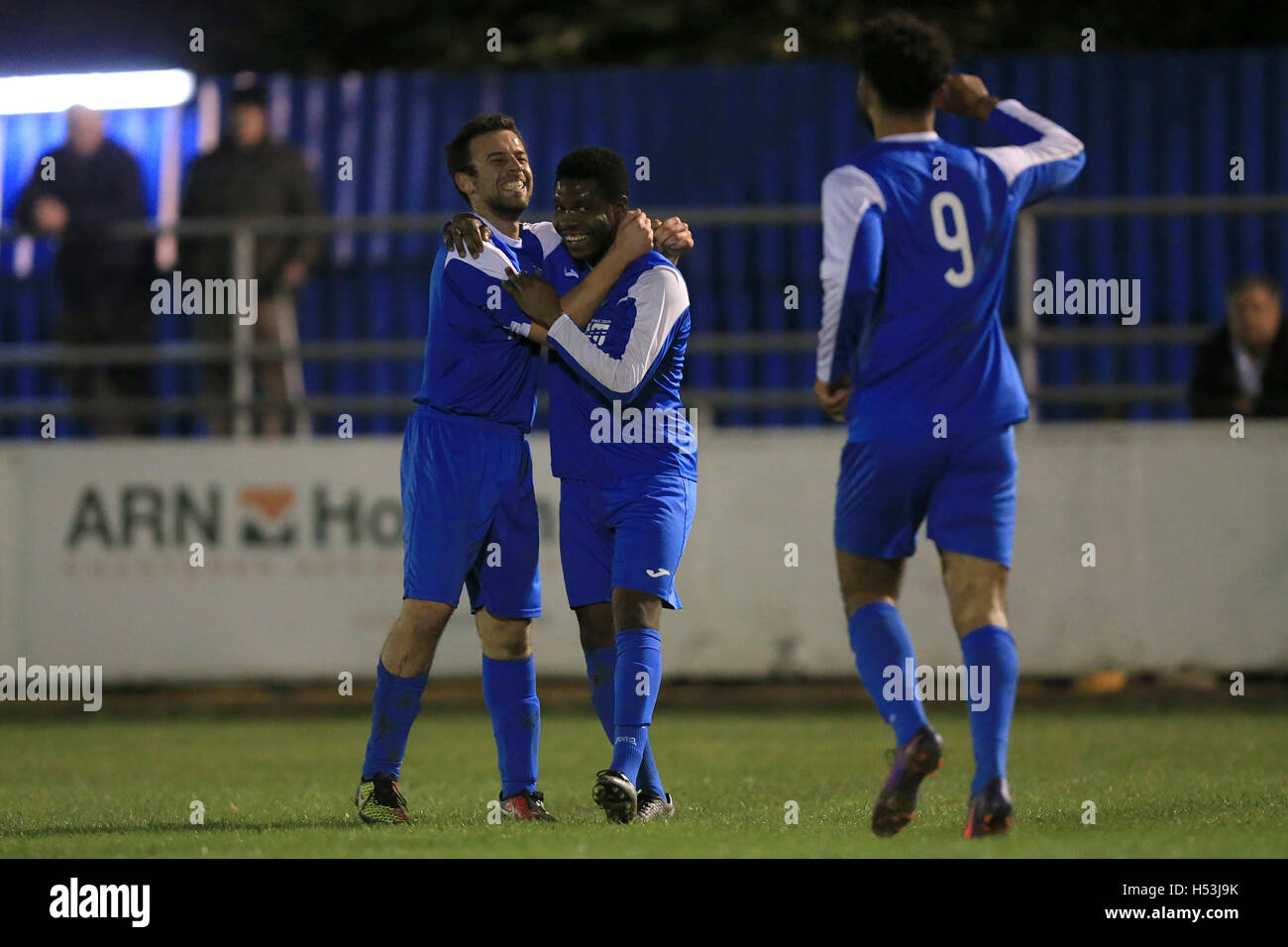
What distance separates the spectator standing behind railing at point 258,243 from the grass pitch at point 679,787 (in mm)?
2278

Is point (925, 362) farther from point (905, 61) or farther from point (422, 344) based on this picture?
point (422, 344)

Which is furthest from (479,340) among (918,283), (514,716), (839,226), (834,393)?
(918,283)

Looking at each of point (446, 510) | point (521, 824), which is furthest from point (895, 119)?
point (521, 824)

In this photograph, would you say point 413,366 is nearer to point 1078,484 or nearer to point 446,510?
point 1078,484

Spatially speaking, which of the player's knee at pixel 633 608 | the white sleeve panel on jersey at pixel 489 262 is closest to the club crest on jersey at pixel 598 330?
the white sleeve panel on jersey at pixel 489 262

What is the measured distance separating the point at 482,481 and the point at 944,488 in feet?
5.97

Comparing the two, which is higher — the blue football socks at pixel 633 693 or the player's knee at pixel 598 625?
the player's knee at pixel 598 625

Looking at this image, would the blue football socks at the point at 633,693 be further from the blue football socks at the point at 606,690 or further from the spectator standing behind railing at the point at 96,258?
the spectator standing behind railing at the point at 96,258

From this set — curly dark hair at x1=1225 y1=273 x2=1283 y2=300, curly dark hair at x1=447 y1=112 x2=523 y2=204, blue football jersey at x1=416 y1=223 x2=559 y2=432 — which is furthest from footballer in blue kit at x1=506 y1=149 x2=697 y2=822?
curly dark hair at x1=1225 y1=273 x2=1283 y2=300

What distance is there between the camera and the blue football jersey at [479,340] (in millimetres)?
6707

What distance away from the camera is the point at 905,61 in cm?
557

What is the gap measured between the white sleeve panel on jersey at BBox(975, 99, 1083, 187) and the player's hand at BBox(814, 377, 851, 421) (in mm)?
745

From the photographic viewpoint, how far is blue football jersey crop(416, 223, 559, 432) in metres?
6.71

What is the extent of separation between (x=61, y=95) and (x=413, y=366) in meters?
4.87
